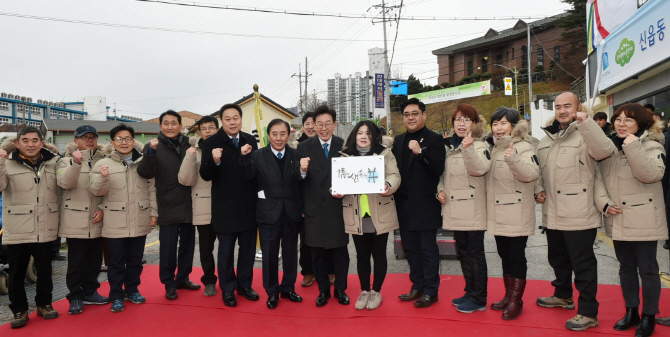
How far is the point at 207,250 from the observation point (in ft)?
15.7

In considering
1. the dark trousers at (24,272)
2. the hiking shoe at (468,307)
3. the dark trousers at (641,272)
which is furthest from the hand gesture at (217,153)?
the dark trousers at (641,272)

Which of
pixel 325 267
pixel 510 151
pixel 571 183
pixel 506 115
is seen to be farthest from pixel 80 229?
pixel 571 183

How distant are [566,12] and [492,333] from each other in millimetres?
40639

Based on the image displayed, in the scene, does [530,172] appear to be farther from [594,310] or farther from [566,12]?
[566,12]

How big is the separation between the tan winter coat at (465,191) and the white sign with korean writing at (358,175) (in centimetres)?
69

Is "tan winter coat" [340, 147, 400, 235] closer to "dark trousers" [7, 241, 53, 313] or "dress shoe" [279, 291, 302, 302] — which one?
"dress shoe" [279, 291, 302, 302]

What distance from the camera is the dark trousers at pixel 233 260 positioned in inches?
174

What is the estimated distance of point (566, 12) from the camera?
36.0 meters

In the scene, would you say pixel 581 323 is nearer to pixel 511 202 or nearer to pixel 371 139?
pixel 511 202

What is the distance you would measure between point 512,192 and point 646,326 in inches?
56.2

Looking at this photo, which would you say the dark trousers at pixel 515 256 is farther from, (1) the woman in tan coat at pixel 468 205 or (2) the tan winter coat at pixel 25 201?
(2) the tan winter coat at pixel 25 201

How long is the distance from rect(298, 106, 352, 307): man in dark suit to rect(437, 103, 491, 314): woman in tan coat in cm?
107

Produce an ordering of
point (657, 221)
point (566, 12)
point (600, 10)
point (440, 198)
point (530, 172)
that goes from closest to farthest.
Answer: point (657, 221) < point (530, 172) < point (440, 198) < point (600, 10) < point (566, 12)

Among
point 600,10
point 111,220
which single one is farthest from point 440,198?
point 600,10
